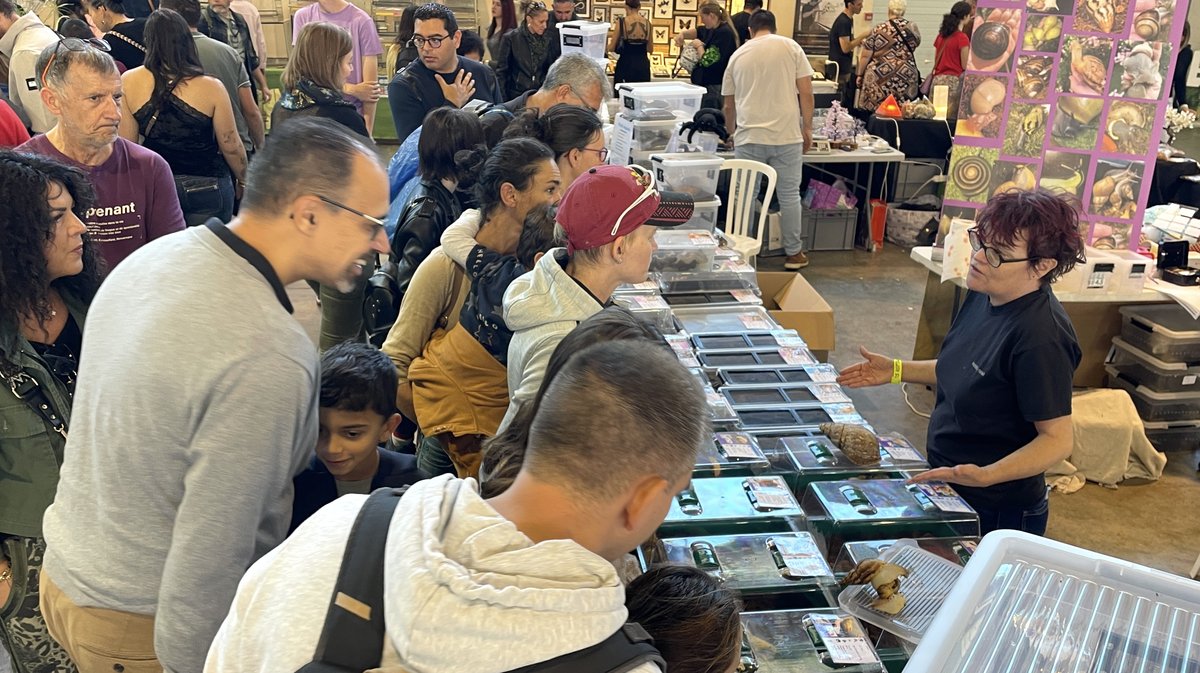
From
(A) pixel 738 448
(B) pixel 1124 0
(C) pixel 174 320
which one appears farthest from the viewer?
(B) pixel 1124 0

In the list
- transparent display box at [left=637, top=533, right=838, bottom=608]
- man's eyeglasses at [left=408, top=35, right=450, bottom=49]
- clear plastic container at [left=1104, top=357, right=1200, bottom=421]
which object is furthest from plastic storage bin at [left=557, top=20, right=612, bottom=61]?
transparent display box at [left=637, top=533, right=838, bottom=608]

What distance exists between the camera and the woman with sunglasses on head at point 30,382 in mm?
1644

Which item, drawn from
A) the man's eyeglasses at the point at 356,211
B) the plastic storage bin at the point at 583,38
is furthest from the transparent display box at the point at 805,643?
the plastic storage bin at the point at 583,38

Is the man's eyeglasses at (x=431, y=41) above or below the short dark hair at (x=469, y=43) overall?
above

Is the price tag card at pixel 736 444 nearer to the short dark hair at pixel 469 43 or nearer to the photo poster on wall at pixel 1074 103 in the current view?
the photo poster on wall at pixel 1074 103

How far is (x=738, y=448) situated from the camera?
2.19 metres

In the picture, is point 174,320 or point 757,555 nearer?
point 174,320

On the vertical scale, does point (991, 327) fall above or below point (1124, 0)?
below

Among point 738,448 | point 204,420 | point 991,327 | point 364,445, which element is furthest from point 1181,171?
point 204,420

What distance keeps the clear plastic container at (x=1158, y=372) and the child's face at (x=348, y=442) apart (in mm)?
3633

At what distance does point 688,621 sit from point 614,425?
16.2 inches

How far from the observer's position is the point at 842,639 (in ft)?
5.30

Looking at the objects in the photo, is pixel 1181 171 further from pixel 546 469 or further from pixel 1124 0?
pixel 546 469

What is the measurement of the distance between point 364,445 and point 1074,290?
3.40 meters
